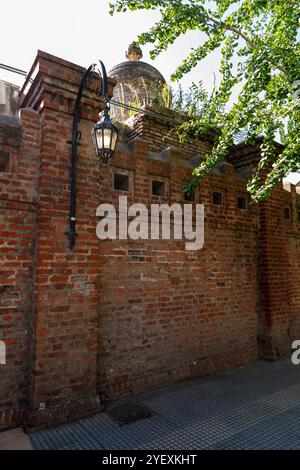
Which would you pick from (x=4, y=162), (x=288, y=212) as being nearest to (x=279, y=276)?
(x=288, y=212)

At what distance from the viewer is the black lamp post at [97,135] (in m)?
3.16

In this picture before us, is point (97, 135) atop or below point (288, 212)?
atop

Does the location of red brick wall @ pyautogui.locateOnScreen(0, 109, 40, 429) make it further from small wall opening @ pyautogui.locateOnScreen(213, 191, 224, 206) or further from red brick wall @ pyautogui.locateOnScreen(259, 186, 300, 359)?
red brick wall @ pyautogui.locateOnScreen(259, 186, 300, 359)

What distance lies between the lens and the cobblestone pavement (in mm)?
2967

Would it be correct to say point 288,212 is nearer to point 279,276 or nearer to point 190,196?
point 279,276

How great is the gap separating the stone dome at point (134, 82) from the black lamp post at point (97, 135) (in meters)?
4.73

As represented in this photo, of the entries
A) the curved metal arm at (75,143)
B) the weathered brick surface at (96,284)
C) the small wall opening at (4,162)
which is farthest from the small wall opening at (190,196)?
the small wall opening at (4,162)

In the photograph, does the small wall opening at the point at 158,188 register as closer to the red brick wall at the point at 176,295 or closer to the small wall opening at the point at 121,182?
the red brick wall at the point at 176,295

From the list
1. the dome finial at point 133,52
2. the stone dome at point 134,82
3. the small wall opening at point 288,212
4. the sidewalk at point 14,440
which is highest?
the dome finial at point 133,52

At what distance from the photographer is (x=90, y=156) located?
3842 mm

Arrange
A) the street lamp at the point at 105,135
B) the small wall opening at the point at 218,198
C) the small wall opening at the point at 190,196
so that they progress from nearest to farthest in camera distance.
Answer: the street lamp at the point at 105,135
the small wall opening at the point at 190,196
the small wall opening at the point at 218,198

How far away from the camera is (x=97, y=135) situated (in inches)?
125

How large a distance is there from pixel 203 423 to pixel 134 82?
9.24 meters

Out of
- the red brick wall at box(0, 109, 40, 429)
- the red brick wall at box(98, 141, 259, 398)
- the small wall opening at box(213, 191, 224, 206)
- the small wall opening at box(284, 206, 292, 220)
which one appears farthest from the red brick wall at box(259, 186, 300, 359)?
the red brick wall at box(0, 109, 40, 429)
